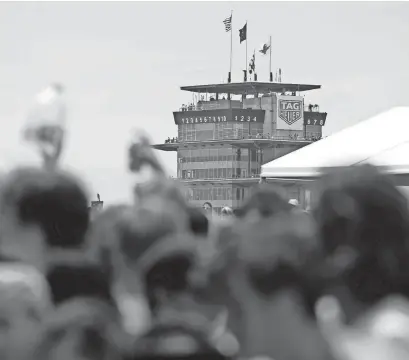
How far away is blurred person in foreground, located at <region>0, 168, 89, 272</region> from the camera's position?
1.67m

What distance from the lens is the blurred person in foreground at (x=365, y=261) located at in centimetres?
156

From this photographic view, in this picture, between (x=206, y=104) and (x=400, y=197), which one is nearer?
(x=400, y=197)

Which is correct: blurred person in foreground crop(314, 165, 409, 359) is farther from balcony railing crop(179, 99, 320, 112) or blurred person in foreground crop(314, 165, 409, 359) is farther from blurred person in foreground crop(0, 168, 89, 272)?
balcony railing crop(179, 99, 320, 112)

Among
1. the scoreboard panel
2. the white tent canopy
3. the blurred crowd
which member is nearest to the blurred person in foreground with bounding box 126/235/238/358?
the blurred crowd

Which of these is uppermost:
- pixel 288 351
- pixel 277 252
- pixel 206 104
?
pixel 206 104

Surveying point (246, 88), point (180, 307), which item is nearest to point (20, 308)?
point (180, 307)

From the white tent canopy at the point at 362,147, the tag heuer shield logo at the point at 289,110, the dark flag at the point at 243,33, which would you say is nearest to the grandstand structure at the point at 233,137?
the tag heuer shield logo at the point at 289,110

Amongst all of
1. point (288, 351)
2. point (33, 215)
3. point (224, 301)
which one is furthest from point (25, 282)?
point (288, 351)

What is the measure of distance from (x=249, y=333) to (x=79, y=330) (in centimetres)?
25

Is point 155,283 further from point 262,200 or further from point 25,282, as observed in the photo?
point 262,200

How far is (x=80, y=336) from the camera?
154cm

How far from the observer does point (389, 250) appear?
61.6 inches

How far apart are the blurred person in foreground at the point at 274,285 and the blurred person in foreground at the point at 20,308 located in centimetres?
28

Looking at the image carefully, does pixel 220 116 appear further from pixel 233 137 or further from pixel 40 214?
pixel 40 214
